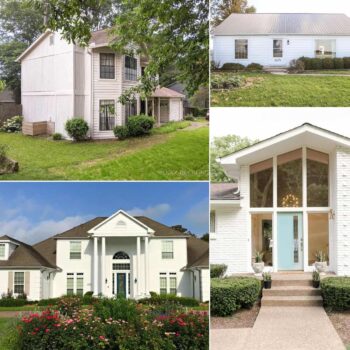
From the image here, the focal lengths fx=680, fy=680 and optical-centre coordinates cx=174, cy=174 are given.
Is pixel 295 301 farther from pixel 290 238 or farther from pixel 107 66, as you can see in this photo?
pixel 107 66

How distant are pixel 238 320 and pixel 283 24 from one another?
331 cm

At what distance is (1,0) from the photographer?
669 cm

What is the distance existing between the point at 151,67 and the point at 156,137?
0.71 m

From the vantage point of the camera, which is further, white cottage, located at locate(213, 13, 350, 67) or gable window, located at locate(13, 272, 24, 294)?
white cottage, located at locate(213, 13, 350, 67)

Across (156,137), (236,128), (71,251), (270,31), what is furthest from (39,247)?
(270,31)

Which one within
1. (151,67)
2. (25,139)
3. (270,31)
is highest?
(270,31)

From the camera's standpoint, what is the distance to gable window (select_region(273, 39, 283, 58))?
24.2 feet

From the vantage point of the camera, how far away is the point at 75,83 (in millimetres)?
6797

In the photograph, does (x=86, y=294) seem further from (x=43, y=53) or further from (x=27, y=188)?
(x=43, y=53)

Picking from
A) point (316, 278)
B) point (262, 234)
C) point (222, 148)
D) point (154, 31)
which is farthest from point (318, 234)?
point (154, 31)

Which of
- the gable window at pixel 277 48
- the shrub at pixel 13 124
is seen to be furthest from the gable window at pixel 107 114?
the gable window at pixel 277 48

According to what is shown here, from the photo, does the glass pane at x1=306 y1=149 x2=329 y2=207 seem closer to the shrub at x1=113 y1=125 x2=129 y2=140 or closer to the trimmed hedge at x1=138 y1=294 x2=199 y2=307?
the trimmed hedge at x1=138 y1=294 x2=199 y2=307

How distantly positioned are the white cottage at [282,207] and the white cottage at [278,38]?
3.10ft

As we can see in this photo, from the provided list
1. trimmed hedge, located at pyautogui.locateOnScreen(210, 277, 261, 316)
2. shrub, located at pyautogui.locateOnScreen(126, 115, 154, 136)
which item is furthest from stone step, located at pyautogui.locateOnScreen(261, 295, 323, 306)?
shrub, located at pyautogui.locateOnScreen(126, 115, 154, 136)
